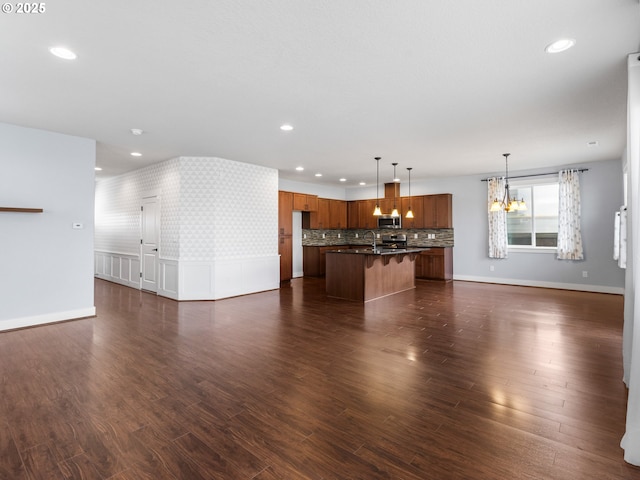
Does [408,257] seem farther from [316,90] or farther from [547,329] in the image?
[316,90]

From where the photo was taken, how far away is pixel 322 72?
3.03 m

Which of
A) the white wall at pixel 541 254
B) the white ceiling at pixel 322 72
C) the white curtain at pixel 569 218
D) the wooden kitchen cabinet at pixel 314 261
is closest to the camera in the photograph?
the white ceiling at pixel 322 72

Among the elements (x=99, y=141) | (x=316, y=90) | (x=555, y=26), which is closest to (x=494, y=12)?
(x=555, y=26)

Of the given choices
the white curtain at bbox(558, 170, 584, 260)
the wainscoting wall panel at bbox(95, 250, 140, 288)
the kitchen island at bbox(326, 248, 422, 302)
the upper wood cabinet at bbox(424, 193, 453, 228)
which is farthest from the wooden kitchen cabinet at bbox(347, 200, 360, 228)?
the wainscoting wall panel at bbox(95, 250, 140, 288)

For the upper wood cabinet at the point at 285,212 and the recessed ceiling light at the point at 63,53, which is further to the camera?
the upper wood cabinet at the point at 285,212

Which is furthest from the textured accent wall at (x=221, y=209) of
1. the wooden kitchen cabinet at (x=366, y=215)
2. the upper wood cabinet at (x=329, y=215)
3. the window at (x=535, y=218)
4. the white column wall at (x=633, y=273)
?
the window at (x=535, y=218)

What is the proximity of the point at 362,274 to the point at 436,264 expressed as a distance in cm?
351

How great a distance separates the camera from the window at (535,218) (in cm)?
762

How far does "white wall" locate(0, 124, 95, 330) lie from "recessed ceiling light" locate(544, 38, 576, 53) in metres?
6.02

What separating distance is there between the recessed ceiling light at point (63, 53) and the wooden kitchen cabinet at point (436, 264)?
8036 mm

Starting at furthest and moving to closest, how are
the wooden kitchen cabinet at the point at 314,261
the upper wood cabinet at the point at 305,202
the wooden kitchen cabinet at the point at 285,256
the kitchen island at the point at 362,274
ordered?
the wooden kitchen cabinet at the point at 314,261, the upper wood cabinet at the point at 305,202, the wooden kitchen cabinet at the point at 285,256, the kitchen island at the point at 362,274

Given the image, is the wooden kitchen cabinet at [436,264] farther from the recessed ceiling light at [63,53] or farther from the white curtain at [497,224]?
the recessed ceiling light at [63,53]

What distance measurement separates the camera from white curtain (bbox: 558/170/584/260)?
7133mm

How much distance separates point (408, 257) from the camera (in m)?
7.66
